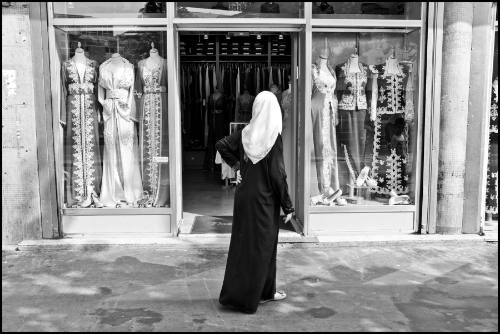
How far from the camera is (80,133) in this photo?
6.29 meters

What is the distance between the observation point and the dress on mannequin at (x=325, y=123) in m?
6.34

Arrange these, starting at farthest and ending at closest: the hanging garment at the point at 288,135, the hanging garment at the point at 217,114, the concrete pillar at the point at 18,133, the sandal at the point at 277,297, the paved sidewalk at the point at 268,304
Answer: the hanging garment at the point at 217,114 < the hanging garment at the point at 288,135 < the concrete pillar at the point at 18,133 < the sandal at the point at 277,297 < the paved sidewalk at the point at 268,304

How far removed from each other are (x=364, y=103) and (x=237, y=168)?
2726 mm

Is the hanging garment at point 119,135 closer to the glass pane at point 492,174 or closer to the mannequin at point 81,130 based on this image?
the mannequin at point 81,130

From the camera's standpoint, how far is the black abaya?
4.15 meters

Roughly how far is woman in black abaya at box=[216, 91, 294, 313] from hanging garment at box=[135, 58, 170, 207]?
225 centimetres

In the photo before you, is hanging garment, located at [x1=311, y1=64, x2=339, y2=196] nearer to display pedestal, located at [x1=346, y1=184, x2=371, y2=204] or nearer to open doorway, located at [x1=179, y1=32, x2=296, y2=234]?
display pedestal, located at [x1=346, y1=184, x2=371, y2=204]

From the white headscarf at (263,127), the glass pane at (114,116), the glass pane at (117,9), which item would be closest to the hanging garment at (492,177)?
the white headscarf at (263,127)

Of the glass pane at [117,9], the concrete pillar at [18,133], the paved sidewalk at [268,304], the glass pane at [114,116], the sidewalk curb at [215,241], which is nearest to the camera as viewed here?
the paved sidewalk at [268,304]

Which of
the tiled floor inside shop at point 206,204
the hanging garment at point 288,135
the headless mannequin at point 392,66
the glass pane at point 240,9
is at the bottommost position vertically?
the tiled floor inside shop at point 206,204

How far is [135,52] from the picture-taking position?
245 inches

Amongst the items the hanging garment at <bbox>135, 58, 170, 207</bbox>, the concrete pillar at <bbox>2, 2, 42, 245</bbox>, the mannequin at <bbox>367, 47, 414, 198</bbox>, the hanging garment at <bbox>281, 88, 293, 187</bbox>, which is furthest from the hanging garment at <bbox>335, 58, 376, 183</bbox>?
the concrete pillar at <bbox>2, 2, 42, 245</bbox>

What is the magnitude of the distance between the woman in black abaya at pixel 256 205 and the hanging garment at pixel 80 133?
274cm

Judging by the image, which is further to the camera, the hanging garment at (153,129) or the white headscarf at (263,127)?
the hanging garment at (153,129)
